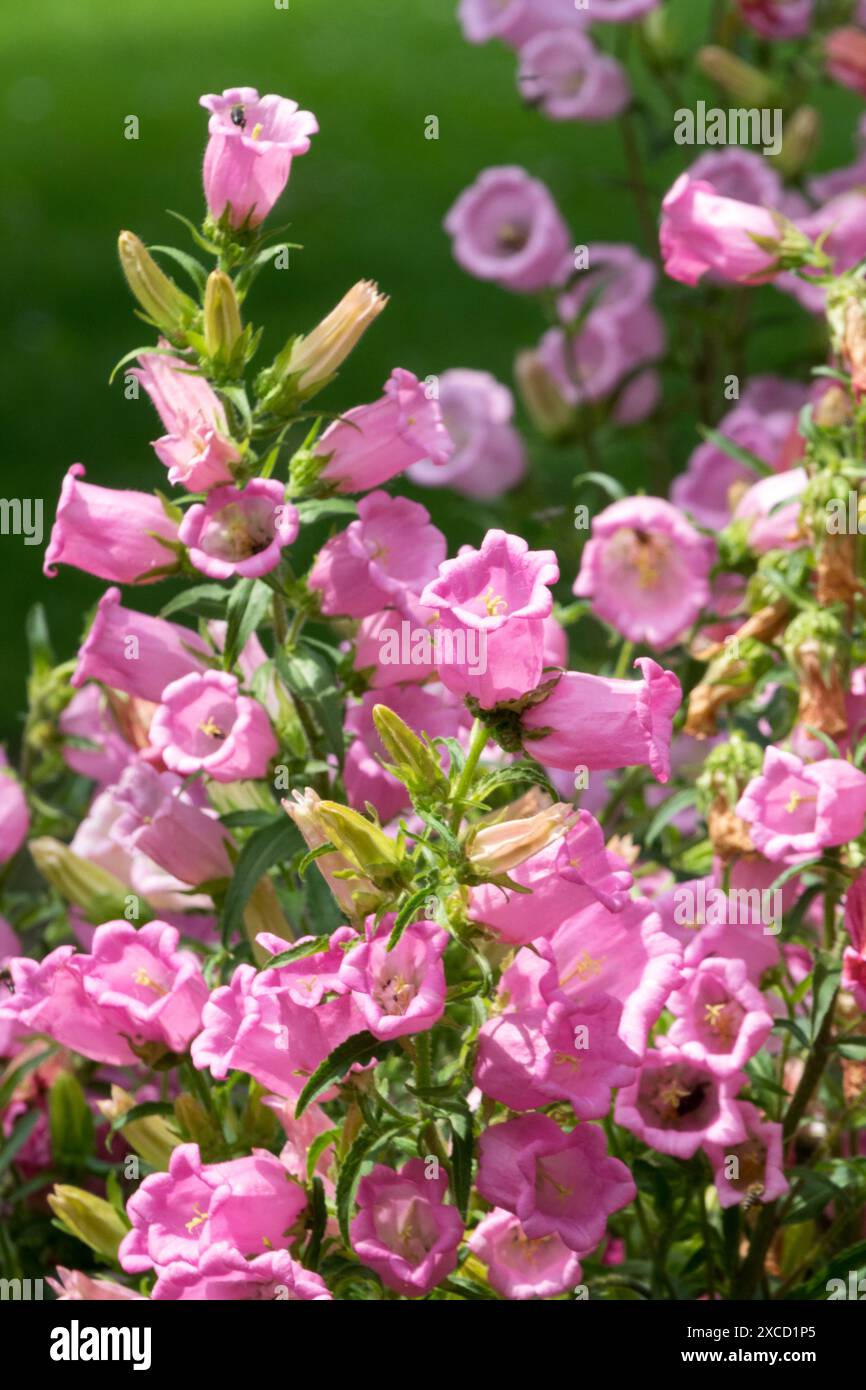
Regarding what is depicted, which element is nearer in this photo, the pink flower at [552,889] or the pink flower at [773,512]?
the pink flower at [552,889]

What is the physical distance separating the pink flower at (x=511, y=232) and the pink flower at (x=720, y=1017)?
191 centimetres

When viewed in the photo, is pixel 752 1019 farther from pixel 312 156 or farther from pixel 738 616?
pixel 312 156

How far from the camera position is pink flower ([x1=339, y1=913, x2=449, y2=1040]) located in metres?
1.23

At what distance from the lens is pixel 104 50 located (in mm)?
7094

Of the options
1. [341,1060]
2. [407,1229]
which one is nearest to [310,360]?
[341,1060]

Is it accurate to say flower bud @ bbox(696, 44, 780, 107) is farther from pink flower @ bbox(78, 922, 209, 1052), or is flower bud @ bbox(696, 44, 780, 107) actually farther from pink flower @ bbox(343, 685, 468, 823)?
pink flower @ bbox(78, 922, 209, 1052)

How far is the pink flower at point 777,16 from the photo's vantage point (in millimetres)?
3270

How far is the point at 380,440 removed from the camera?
1.60 metres

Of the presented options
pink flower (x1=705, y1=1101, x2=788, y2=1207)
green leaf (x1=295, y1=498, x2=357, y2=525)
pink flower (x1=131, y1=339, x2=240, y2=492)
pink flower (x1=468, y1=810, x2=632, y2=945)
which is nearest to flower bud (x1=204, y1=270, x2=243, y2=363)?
pink flower (x1=131, y1=339, x2=240, y2=492)

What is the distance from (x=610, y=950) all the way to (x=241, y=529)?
0.43 meters

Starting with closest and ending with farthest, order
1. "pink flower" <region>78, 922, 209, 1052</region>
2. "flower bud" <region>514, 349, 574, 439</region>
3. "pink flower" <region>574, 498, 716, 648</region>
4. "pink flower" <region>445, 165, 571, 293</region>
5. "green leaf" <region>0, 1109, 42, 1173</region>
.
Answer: "pink flower" <region>78, 922, 209, 1052</region>
"green leaf" <region>0, 1109, 42, 1173</region>
"pink flower" <region>574, 498, 716, 648</region>
"pink flower" <region>445, 165, 571, 293</region>
"flower bud" <region>514, 349, 574, 439</region>

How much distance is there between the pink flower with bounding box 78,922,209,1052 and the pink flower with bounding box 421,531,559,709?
33cm

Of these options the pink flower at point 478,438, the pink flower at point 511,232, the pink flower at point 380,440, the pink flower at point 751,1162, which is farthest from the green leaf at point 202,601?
the pink flower at point 511,232

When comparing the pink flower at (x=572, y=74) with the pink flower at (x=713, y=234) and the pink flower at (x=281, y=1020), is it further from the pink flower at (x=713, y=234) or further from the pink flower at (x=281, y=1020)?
the pink flower at (x=281, y=1020)
